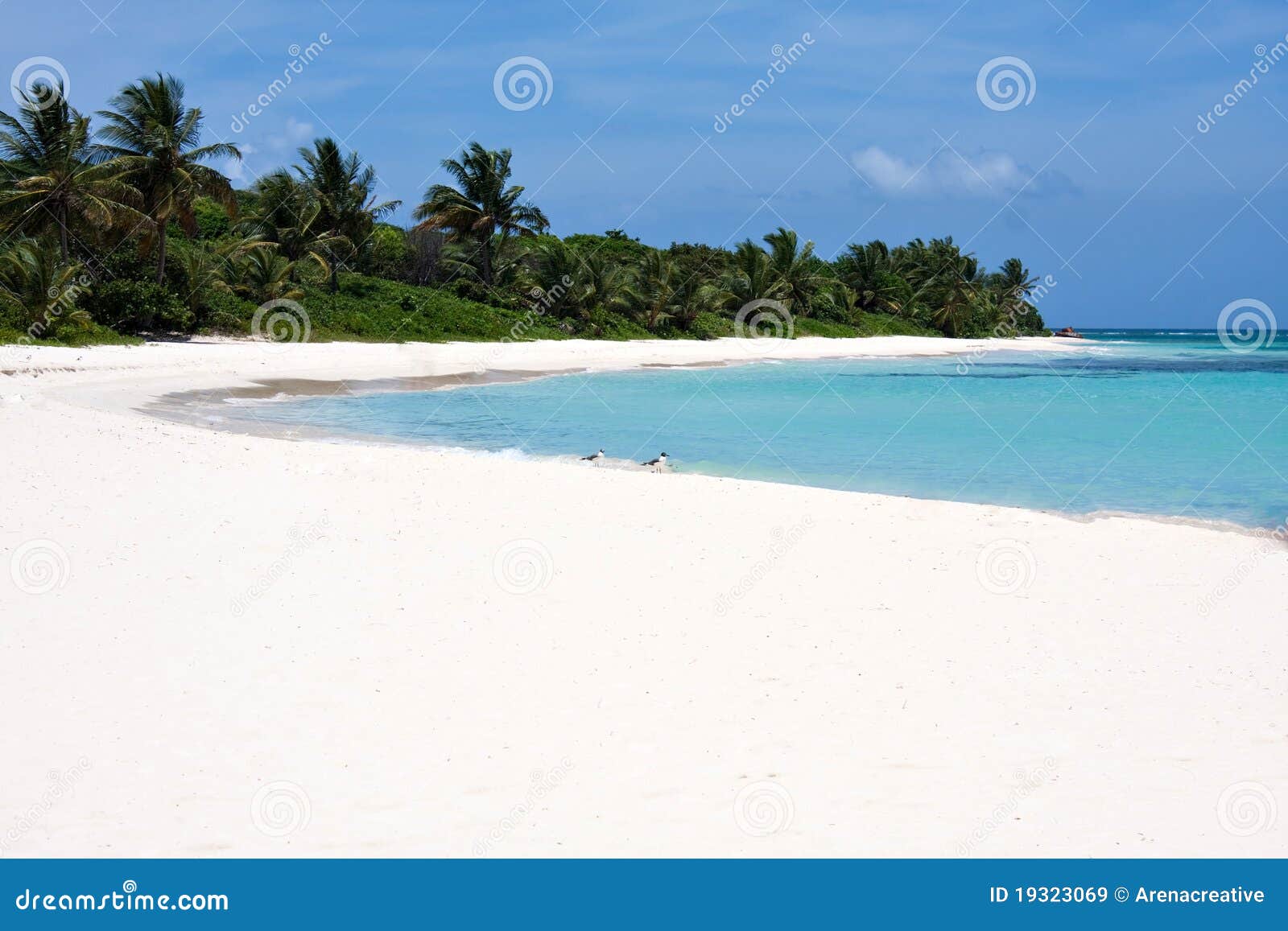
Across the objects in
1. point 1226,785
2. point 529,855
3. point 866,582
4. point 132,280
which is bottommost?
point 529,855

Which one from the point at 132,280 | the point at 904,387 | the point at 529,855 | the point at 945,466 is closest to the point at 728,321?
the point at 904,387

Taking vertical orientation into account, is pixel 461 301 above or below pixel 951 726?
above

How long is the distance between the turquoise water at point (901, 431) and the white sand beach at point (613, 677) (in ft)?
11.0

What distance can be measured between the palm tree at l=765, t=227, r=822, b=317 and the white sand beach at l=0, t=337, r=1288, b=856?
47.1 meters

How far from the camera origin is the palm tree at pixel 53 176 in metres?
26.5

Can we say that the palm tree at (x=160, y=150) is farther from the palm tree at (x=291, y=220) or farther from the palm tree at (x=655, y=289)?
the palm tree at (x=655, y=289)

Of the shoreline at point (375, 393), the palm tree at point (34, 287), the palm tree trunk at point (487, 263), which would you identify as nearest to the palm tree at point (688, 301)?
the palm tree trunk at point (487, 263)

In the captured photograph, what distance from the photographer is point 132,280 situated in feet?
93.7

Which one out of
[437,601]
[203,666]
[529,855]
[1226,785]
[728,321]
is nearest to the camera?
[529,855]

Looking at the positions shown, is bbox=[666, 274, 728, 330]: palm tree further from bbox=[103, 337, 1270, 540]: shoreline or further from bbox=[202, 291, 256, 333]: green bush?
bbox=[202, 291, 256, 333]: green bush

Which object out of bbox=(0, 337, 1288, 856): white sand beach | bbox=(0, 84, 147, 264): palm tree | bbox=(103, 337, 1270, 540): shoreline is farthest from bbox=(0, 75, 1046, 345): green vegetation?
bbox=(0, 337, 1288, 856): white sand beach

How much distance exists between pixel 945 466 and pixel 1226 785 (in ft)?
34.5

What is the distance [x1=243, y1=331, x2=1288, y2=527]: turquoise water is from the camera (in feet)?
42.0

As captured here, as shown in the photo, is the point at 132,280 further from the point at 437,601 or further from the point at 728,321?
the point at 728,321
